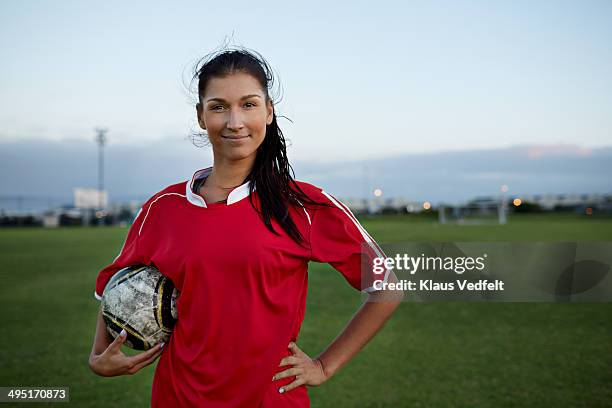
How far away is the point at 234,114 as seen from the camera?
2.10 metres

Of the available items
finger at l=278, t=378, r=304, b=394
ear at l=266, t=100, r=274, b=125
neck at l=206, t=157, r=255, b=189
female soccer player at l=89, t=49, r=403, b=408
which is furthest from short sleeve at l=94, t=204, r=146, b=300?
finger at l=278, t=378, r=304, b=394

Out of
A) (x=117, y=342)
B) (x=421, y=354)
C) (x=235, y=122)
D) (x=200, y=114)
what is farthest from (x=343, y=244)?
(x=421, y=354)

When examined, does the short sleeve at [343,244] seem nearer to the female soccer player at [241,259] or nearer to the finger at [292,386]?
the female soccer player at [241,259]

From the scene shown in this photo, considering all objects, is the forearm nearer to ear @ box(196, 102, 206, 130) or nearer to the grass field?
ear @ box(196, 102, 206, 130)

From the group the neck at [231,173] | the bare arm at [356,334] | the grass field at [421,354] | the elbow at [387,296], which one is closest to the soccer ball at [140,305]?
the neck at [231,173]

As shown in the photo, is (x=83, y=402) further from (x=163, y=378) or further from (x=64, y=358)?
(x=163, y=378)

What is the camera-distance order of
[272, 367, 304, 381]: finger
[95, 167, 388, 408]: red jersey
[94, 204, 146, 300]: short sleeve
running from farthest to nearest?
[94, 204, 146, 300]: short sleeve, [272, 367, 304, 381]: finger, [95, 167, 388, 408]: red jersey

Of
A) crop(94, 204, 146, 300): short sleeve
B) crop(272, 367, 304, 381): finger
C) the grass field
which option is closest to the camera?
crop(272, 367, 304, 381): finger

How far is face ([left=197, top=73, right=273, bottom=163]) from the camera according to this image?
83.3 inches

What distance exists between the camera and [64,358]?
591cm

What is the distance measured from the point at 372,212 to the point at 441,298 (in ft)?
174

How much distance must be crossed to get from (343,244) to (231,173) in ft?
1.62

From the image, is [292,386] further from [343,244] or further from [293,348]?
[343,244]

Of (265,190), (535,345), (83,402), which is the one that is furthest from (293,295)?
(535,345)
